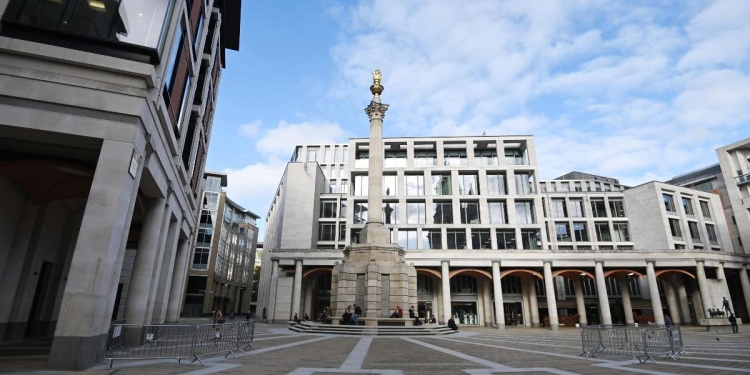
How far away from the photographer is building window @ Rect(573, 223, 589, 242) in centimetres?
5831

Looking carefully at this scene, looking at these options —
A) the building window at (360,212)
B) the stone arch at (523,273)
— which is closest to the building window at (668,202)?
the stone arch at (523,273)

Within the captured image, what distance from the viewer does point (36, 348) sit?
43.7 feet

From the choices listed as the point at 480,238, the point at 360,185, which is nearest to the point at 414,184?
the point at 360,185

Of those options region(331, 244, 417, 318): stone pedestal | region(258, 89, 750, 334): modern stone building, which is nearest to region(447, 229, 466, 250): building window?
region(258, 89, 750, 334): modern stone building

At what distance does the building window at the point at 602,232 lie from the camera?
189ft

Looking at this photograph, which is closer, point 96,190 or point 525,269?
point 96,190

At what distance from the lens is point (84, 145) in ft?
38.9

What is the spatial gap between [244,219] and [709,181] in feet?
299

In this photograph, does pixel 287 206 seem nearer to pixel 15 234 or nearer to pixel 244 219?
pixel 15 234

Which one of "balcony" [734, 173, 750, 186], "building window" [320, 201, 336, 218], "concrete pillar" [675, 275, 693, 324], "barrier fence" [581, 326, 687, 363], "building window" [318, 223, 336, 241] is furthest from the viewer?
"building window" [320, 201, 336, 218]

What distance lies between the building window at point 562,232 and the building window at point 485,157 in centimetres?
1709

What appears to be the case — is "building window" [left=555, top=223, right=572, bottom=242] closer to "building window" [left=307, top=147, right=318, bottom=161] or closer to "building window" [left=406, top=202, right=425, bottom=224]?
"building window" [left=406, top=202, right=425, bottom=224]

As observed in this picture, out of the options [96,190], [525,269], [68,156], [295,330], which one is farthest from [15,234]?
[525,269]

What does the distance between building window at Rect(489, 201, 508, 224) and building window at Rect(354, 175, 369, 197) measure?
16904 mm
